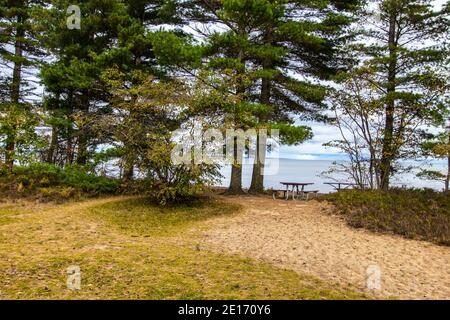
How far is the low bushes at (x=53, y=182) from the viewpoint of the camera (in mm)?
11578

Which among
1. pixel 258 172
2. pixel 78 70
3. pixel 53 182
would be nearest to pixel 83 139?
pixel 53 182

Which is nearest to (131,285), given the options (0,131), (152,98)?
(152,98)

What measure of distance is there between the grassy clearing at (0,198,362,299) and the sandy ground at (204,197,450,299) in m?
0.53

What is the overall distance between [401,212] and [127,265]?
7554mm

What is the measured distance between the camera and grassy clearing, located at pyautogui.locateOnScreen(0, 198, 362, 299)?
4.72 meters

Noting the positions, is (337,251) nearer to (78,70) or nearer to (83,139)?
(83,139)

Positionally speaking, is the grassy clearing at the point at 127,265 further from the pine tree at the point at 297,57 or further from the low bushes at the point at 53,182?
the pine tree at the point at 297,57

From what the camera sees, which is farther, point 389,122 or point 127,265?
point 389,122

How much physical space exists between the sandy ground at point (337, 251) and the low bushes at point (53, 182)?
16.7ft

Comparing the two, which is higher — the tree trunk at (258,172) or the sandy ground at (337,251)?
the tree trunk at (258,172)

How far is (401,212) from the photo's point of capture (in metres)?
9.80

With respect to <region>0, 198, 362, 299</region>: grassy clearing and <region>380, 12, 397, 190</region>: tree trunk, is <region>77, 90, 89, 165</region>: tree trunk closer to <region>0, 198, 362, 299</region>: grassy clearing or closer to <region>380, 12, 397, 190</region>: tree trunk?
<region>0, 198, 362, 299</region>: grassy clearing

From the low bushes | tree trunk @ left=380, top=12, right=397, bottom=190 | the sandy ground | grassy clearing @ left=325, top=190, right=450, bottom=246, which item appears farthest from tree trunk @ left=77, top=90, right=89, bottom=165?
tree trunk @ left=380, top=12, right=397, bottom=190

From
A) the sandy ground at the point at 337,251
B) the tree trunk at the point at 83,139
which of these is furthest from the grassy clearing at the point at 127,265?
the tree trunk at the point at 83,139
